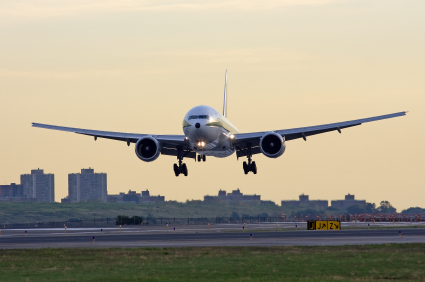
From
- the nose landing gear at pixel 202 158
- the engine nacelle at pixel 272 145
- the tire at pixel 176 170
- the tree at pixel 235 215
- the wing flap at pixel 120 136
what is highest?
the wing flap at pixel 120 136

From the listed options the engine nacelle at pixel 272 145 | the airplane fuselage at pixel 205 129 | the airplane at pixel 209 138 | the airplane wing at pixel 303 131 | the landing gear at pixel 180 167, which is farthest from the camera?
the landing gear at pixel 180 167

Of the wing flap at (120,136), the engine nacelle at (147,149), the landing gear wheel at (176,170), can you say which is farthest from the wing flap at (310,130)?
the landing gear wheel at (176,170)

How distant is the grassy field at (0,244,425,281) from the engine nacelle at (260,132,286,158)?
15.9 m

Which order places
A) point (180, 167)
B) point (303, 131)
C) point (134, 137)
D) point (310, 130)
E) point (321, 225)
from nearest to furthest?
point (310, 130) < point (303, 131) < point (134, 137) < point (180, 167) < point (321, 225)

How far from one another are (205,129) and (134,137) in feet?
30.5

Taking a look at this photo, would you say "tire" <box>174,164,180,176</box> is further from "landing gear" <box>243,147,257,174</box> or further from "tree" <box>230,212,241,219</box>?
"tree" <box>230,212,241,219</box>

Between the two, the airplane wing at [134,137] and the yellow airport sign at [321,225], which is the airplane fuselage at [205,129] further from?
the yellow airport sign at [321,225]

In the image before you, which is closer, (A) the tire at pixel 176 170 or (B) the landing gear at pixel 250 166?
(A) the tire at pixel 176 170

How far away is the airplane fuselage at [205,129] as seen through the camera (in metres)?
54.3

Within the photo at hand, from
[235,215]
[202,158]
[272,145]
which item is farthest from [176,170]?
[235,215]

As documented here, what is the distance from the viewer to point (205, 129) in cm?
5416

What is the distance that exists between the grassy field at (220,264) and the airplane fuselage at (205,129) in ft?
44.5

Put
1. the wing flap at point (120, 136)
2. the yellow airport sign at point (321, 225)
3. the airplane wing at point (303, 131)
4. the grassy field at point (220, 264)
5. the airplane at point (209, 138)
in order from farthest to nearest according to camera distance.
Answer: the yellow airport sign at point (321, 225) < the wing flap at point (120, 136) < the airplane wing at point (303, 131) < the airplane at point (209, 138) < the grassy field at point (220, 264)

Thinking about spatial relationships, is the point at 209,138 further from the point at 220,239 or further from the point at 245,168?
the point at 245,168
